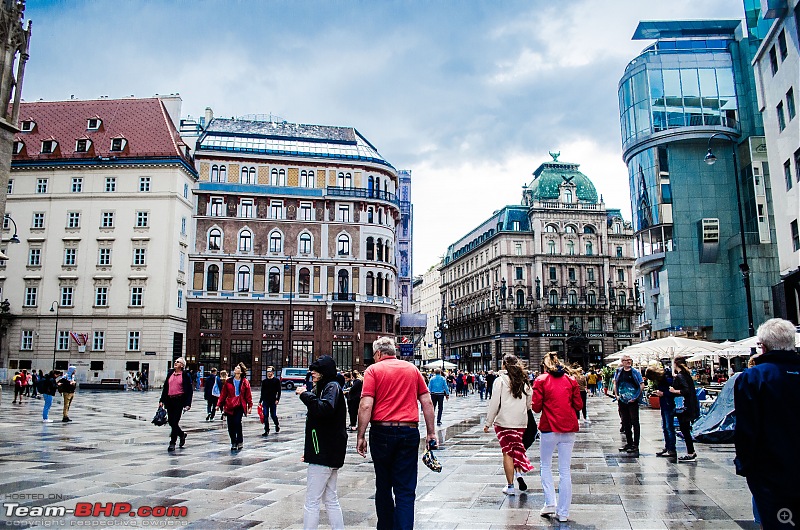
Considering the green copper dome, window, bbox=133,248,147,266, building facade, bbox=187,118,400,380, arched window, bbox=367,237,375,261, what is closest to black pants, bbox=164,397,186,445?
building facade, bbox=187,118,400,380

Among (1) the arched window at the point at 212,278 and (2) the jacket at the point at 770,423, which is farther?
(1) the arched window at the point at 212,278

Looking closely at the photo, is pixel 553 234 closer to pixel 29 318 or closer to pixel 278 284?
pixel 278 284

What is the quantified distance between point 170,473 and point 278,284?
4429cm

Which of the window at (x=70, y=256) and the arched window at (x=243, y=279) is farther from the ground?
the window at (x=70, y=256)

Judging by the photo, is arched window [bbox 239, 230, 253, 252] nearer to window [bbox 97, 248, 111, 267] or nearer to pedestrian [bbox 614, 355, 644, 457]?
window [bbox 97, 248, 111, 267]

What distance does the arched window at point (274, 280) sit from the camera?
53.6 metres

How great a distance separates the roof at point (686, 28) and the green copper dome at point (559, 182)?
3572cm

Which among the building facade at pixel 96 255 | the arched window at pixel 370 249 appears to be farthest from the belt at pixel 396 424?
the arched window at pixel 370 249

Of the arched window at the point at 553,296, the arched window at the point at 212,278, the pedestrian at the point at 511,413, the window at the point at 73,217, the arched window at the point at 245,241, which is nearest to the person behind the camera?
the pedestrian at the point at 511,413

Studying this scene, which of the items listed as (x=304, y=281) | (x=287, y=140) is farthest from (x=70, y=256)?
(x=287, y=140)

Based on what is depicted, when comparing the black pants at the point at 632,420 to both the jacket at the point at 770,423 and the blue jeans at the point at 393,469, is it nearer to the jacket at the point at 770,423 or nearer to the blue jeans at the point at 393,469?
the blue jeans at the point at 393,469

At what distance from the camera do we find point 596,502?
25.8 ft

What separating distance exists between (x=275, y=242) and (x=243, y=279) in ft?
13.9

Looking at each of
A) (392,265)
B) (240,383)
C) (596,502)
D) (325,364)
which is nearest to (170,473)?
(240,383)
